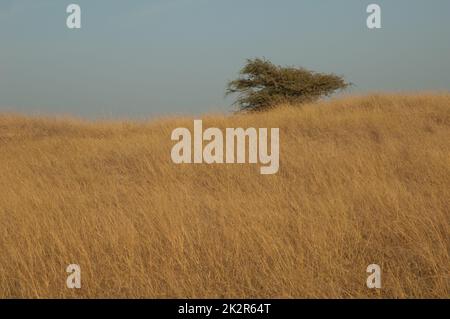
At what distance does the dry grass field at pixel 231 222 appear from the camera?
3.67 meters

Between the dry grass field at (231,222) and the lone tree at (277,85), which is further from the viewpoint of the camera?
the lone tree at (277,85)

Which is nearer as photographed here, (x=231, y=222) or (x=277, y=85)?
(x=231, y=222)

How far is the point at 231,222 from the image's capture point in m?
5.02

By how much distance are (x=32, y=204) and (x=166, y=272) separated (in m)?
3.01

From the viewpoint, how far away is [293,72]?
68.8ft

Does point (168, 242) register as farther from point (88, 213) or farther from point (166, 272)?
point (88, 213)

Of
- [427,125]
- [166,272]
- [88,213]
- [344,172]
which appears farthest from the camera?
[427,125]

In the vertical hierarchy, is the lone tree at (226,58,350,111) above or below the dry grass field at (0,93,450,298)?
above

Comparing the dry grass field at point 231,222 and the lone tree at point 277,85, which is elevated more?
the lone tree at point 277,85

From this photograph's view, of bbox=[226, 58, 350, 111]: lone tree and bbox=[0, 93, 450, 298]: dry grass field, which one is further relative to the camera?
bbox=[226, 58, 350, 111]: lone tree

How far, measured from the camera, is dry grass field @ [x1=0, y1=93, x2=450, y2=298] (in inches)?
144
